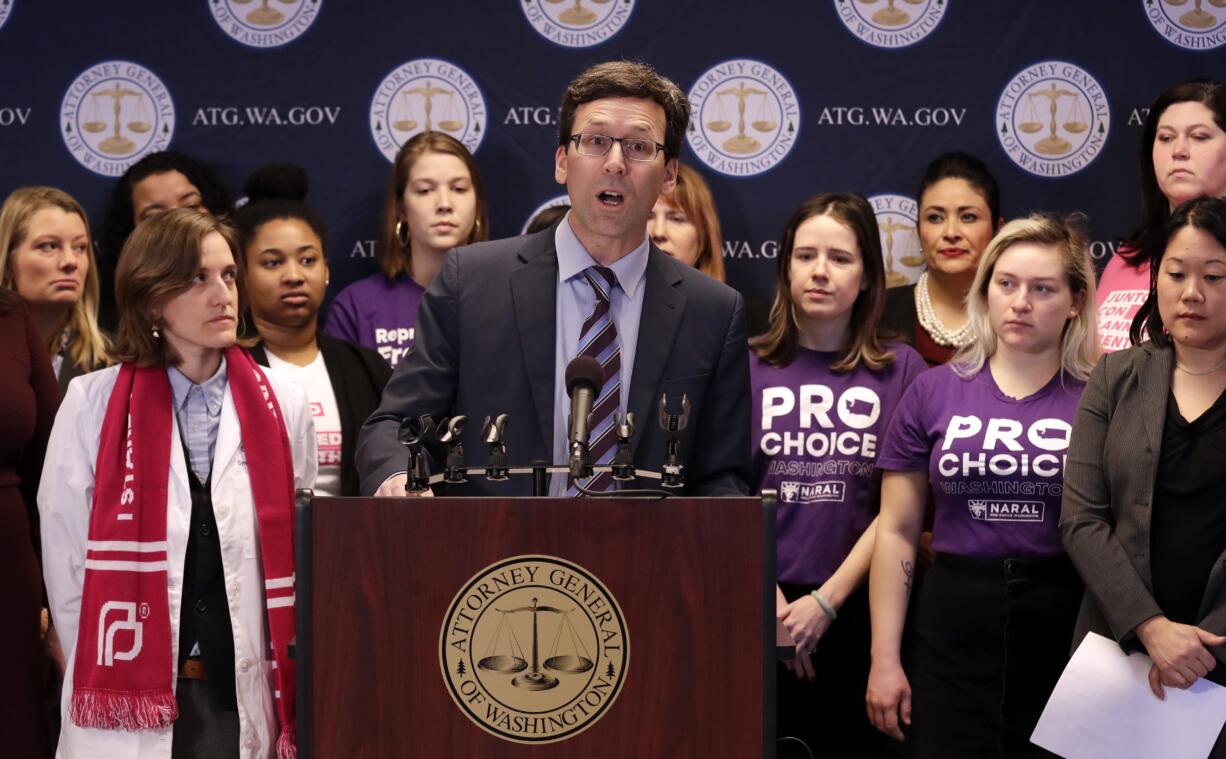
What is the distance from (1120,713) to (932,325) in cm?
150

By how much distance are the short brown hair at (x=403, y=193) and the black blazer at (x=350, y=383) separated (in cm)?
42

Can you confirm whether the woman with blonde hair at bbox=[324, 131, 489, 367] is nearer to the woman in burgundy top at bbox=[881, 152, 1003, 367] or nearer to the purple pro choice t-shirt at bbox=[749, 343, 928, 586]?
the purple pro choice t-shirt at bbox=[749, 343, 928, 586]

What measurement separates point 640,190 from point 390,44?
2456mm

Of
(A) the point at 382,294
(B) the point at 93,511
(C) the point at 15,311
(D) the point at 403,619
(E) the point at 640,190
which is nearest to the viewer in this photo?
(D) the point at 403,619

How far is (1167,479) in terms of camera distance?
3.12 metres

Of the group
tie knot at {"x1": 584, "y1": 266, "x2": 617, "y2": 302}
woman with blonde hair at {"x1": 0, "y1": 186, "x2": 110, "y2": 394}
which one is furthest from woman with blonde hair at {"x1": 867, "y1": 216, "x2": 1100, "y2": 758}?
woman with blonde hair at {"x1": 0, "y1": 186, "x2": 110, "y2": 394}

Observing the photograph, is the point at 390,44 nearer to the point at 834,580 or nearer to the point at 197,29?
the point at 197,29

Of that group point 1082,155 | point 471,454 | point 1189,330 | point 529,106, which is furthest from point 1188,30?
point 471,454

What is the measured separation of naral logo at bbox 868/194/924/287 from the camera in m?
4.68

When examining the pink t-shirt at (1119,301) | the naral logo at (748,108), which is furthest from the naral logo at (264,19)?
the pink t-shirt at (1119,301)

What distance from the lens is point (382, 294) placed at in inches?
178

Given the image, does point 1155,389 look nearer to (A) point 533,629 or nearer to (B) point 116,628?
(A) point 533,629

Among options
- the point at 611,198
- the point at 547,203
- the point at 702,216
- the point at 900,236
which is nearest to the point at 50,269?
the point at 547,203

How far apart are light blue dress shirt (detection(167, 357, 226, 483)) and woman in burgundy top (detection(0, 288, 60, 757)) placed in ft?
1.63
